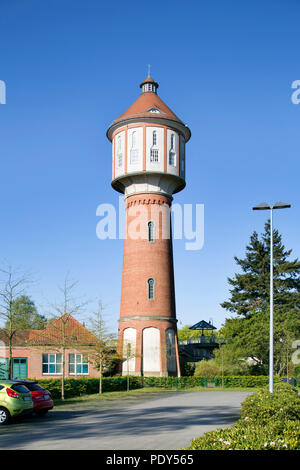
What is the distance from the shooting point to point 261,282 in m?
59.2

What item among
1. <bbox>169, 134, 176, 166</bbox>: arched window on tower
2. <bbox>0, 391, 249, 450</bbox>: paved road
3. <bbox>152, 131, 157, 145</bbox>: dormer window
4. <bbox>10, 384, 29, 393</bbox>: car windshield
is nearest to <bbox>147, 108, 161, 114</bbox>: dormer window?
<bbox>152, 131, 157, 145</bbox>: dormer window

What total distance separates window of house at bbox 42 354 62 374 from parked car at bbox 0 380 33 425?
25403mm

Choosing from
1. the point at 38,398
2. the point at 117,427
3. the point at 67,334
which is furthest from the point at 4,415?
the point at 67,334

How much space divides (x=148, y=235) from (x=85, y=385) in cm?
1398

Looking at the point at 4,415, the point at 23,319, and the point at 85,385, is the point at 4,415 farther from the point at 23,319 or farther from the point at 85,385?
the point at 23,319

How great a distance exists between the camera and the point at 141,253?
40.0 metres

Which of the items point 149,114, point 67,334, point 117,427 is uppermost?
point 149,114

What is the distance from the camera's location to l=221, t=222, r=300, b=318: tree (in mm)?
58312

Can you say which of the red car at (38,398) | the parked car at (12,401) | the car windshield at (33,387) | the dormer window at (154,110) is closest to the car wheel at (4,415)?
the parked car at (12,401)

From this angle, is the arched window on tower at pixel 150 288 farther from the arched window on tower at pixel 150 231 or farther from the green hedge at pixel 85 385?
the green hedge at pixel 85 385

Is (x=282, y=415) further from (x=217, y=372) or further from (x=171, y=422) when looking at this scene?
(x=217, y=372)

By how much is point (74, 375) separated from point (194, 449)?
1427 inches
